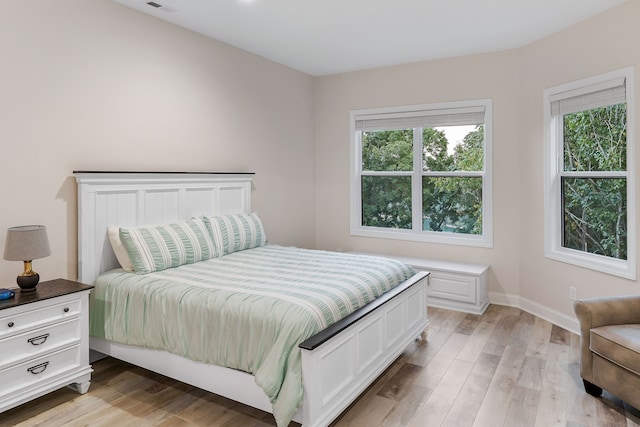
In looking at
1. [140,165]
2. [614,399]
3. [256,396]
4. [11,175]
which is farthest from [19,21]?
[614,399]

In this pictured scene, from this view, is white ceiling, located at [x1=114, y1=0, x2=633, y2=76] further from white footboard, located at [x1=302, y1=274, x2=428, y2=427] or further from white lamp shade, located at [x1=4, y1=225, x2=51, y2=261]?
white footboard, located at [x1=302, y1=274, x2=428, y2=427]

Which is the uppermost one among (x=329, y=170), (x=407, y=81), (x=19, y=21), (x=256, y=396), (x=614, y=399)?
(x=407, y=81)

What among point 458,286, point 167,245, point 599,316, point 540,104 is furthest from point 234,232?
point 540,104

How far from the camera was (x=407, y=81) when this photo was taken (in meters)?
5.06

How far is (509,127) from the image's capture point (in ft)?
14.8

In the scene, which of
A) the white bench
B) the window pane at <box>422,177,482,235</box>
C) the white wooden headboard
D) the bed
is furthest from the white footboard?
the white wooden headboard

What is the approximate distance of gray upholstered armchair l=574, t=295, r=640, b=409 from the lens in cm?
236

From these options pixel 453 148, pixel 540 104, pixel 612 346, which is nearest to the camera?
pixel 612 346

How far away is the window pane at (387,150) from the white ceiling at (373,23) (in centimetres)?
96

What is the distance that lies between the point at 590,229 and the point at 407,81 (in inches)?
100

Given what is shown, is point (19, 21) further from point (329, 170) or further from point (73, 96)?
point (329, 170)

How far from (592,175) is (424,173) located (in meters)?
1.80

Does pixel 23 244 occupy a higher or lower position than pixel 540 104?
lower

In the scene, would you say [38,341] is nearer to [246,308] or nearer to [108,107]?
[246,308]
